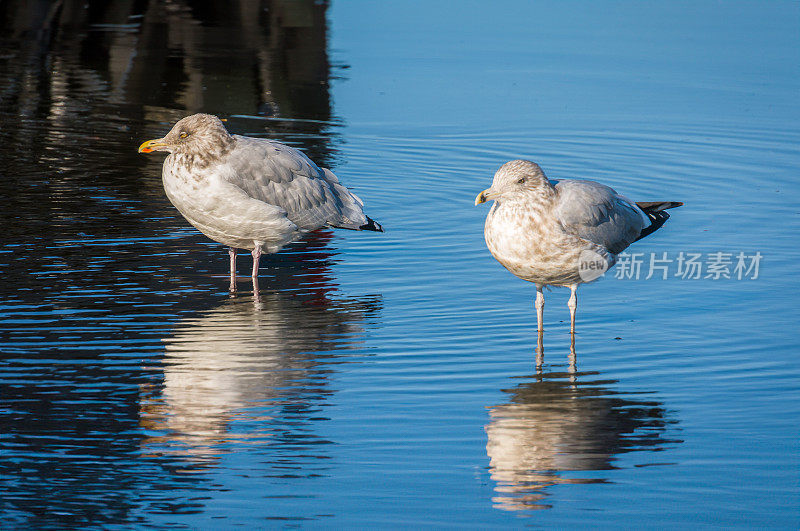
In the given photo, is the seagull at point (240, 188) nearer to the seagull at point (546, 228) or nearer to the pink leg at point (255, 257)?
the pink leg at point (255, 257)

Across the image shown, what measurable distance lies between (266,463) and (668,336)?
3.50 metres

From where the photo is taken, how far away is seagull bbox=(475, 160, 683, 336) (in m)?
8.53

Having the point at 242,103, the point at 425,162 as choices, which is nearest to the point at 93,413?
the point at 425,162

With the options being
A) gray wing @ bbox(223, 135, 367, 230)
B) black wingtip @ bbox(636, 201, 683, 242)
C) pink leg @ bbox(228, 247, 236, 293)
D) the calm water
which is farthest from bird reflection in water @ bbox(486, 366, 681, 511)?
gray wing @ bbox(223, 135, 367, 230)

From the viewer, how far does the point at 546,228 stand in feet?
28.1

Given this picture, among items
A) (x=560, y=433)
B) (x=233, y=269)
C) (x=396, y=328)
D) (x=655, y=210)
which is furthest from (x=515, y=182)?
(x=233, y=269)

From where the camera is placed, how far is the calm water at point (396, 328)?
6.52m

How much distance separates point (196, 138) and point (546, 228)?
3102mm

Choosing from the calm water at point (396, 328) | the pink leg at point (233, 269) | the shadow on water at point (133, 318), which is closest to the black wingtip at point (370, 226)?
the calm water at point (396, 328)

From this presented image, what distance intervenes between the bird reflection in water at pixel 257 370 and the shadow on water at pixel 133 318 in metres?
0.02

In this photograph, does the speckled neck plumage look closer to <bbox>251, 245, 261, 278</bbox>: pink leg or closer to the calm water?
<bbox>251, 245, 261, 278</bbox>: pink leg

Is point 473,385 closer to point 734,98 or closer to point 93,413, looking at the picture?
point 93,413

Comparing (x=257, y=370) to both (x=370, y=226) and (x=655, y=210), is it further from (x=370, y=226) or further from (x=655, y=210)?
(x=655, y=210)

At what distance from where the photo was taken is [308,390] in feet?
25.9
